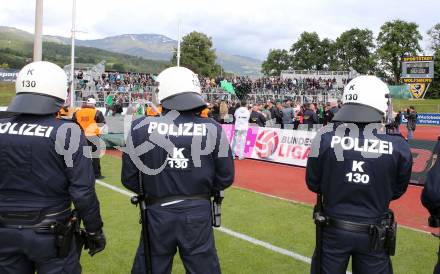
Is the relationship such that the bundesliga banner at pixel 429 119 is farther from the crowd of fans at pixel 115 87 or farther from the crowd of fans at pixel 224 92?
the crowd of fans at pixel 115 87

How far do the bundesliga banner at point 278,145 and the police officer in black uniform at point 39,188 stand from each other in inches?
439

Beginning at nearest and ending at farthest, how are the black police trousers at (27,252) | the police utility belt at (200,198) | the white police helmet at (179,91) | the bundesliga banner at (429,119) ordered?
the black police trousers at (27,252)
the police utility belt at (200,198)
the white police helmet at (179,91)
the bundesliga banner at (429,119)

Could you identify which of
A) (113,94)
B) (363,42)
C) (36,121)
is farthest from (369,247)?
(363,42)

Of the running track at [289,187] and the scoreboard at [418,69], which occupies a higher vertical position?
the scoreboard at [418,69]

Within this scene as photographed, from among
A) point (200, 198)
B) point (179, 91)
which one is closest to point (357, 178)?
point (200, 198)

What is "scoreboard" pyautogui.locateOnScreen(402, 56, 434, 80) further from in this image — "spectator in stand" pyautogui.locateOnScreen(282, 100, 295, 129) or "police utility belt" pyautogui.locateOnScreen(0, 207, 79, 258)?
"police utility belt" pyautogui.locateOnScreen(0, 207, 79, 258)

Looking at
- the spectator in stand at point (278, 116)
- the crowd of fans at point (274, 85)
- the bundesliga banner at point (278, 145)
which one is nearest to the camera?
the bundesliga banner at point (278, 145)

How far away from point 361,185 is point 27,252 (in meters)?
2.63

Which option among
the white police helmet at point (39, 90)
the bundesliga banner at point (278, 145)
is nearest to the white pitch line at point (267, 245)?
the white police helmet at point (39, 90)

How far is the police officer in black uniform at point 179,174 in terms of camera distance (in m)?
3.83

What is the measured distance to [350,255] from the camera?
382cm

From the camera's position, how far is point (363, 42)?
306 feet

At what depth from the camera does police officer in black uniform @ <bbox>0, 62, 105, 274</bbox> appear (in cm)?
349

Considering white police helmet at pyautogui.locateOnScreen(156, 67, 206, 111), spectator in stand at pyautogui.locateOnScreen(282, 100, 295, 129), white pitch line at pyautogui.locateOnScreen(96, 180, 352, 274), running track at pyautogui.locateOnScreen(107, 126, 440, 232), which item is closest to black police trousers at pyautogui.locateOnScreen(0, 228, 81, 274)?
white police helmet at pyautogui.locateOnScreen(156, 67, 206, 111)
